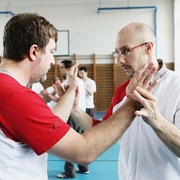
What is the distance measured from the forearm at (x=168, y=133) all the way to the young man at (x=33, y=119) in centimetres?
16

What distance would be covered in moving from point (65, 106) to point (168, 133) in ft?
2.31

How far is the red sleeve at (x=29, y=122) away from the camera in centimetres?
118

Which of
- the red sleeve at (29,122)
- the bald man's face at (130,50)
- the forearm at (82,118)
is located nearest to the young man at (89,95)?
the forearm at (82,118)

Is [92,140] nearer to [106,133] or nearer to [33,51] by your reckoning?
[106,133]

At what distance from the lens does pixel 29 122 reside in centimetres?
118

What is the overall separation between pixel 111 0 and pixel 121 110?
11625 mm

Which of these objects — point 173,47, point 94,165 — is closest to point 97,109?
point 173,47

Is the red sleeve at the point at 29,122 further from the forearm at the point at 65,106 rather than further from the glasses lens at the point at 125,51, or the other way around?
the glasses lens at the point at 125,51

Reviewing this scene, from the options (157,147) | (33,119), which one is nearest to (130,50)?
(157,147)

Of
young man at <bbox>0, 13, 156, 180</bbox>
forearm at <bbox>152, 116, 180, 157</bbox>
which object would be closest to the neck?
young man at <bbox>0, 13, 156, 180</bbox>

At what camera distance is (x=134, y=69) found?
6.58 ft

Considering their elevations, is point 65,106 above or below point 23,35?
below

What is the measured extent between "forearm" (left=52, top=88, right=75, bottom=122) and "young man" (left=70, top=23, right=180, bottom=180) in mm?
407

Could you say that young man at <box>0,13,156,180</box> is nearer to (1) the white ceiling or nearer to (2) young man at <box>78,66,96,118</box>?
(2) young man at <box>78,66,96,118</box>
